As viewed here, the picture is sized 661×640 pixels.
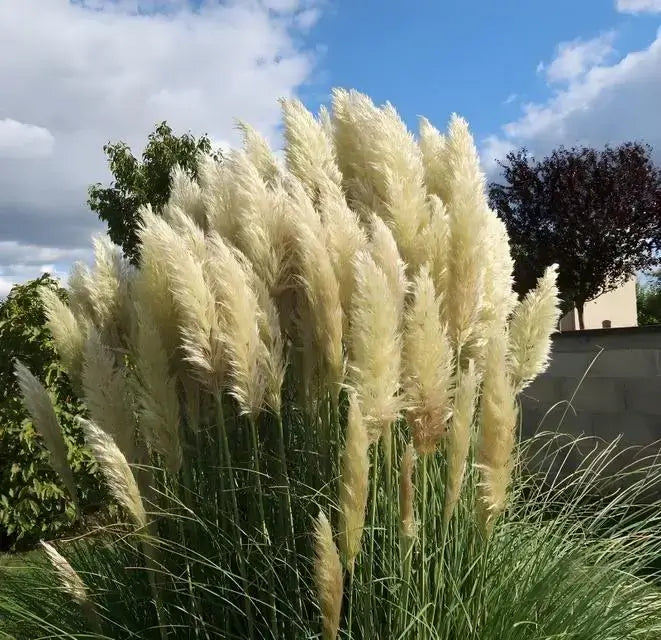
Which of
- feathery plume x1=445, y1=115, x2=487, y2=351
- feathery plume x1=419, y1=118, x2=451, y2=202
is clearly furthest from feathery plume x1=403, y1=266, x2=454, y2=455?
feathery plume x1=419, y1=118, x2=451, y2=202

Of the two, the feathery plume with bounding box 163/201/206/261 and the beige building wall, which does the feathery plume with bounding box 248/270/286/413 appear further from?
the beige building wall

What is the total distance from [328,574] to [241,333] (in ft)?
2.21

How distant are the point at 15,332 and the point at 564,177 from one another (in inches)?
648

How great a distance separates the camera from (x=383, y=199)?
8.78 ft

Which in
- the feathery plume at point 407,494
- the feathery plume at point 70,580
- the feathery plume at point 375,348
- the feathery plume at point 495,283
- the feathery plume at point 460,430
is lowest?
the feathery plume at point 70,580

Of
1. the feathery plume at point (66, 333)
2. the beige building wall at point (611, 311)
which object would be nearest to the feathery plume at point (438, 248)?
the feathery plume at point (66, 333)

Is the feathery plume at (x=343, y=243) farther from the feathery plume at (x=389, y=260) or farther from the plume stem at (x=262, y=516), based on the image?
the plume stem at (x=262, y=516)

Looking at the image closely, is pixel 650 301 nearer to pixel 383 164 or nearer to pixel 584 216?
pixel 584 216

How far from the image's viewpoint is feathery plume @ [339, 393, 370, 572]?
1735mm

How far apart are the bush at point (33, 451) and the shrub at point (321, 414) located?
10.0ft

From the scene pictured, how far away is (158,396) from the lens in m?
2.17

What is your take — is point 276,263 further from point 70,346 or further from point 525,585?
point 525,585

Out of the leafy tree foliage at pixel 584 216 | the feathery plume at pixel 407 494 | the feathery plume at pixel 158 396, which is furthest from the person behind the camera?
the leafy tree foliage at pixel 584 216

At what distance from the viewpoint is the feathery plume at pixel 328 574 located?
1.68 metres
